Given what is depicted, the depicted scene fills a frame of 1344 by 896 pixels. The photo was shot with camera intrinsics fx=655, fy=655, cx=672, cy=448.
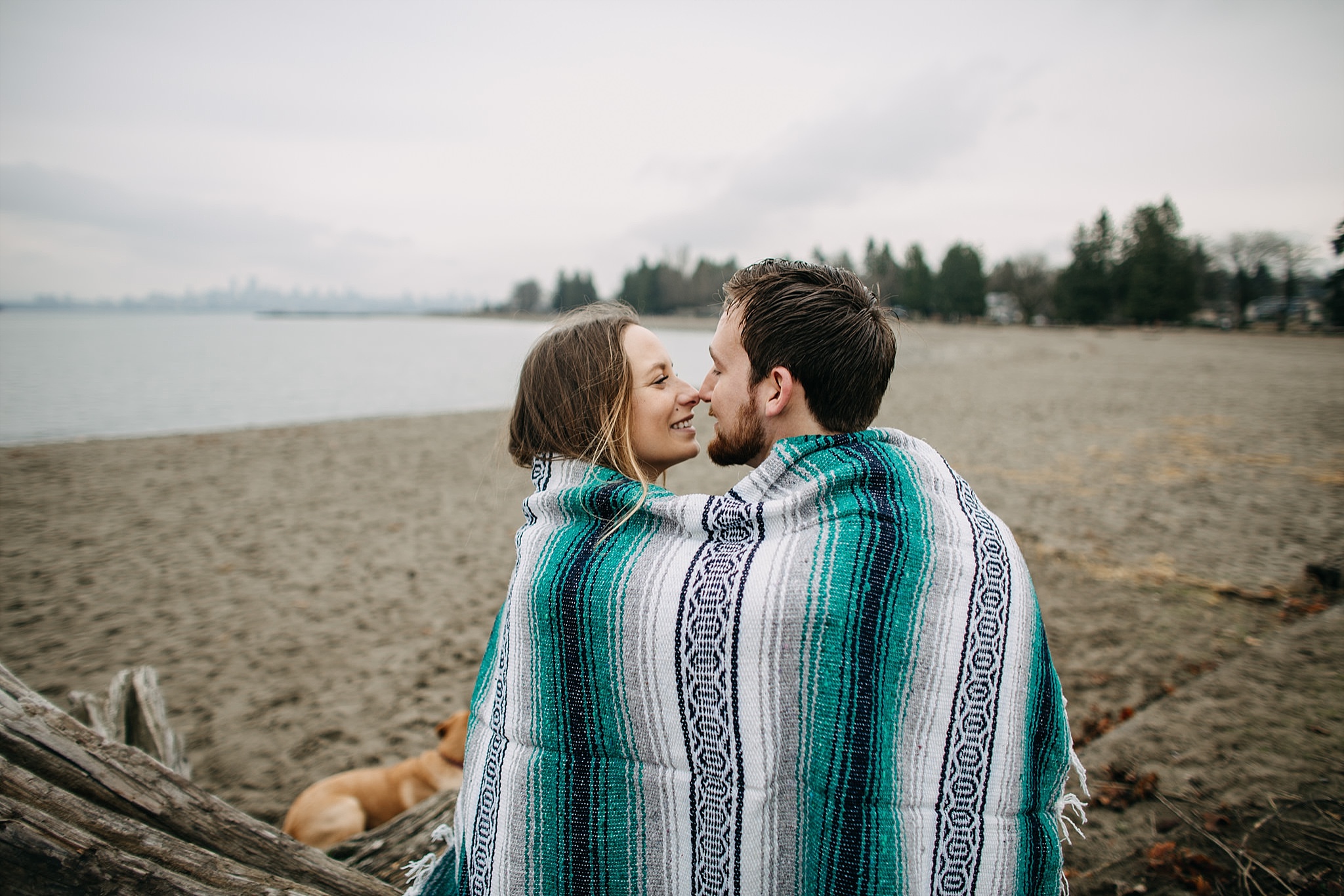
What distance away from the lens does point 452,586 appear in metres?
5.93

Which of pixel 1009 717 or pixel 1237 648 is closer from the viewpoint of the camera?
pixel 1009 717

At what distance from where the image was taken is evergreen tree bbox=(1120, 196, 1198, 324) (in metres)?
44.6

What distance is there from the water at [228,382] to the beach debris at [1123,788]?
297 centimetres

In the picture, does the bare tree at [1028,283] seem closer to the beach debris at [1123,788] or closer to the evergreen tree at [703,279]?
the evergreen tree at [703,279]

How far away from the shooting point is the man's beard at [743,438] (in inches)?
71.8

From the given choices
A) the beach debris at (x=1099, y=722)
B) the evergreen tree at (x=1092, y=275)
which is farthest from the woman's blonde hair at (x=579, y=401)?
the evergreen tree at (x=1092, y=275)

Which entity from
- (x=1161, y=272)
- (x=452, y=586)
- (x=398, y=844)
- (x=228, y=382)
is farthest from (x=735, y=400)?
(x=1161, y=272)

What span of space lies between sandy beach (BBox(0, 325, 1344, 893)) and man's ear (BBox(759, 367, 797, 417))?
1.42ft

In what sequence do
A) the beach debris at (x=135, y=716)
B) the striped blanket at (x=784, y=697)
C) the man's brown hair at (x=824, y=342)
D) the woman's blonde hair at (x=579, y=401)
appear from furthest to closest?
the beach debris at (x=135, y=716) → the woman's blonde hair at (x=579, y=401) → the man's brown hair at (x=824, y=342) → the striped blanket at (x=784, y=697)

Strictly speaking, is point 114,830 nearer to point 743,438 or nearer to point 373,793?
point 373,793

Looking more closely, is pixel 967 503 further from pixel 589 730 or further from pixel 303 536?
pixel 303 536

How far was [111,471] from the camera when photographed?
977 centimetres

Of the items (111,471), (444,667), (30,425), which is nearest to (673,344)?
(30,425)

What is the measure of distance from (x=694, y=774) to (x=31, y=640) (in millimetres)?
5695
